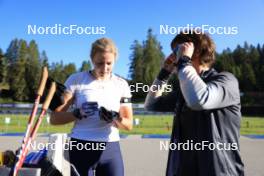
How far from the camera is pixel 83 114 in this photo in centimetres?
279

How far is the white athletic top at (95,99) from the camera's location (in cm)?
283

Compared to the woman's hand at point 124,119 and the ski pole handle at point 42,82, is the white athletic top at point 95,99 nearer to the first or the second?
the woman's hand at point 124,119

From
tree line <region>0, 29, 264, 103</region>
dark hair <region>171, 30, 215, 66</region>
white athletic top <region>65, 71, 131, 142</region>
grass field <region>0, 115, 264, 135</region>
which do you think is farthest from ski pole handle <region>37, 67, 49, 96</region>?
tree line <region>0, 29, 264, 103</region>

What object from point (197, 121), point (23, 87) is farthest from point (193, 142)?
point (23, 87)

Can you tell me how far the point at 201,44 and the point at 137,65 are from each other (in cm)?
7763

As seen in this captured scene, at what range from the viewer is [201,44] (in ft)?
7.16

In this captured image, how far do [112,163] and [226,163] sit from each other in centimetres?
107

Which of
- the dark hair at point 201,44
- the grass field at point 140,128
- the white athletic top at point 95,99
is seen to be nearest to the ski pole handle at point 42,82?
the dark hair at point 201,44

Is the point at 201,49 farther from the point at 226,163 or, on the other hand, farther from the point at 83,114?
the point at 83,114

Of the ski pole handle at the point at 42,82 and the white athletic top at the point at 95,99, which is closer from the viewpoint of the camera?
the ski pole handle at the point at 42,82

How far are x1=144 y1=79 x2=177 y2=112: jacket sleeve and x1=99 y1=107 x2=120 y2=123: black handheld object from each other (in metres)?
0.25

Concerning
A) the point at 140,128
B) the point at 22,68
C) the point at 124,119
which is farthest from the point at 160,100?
the point at 22,68

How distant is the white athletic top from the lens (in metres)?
2.83

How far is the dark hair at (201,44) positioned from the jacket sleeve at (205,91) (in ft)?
0.74
